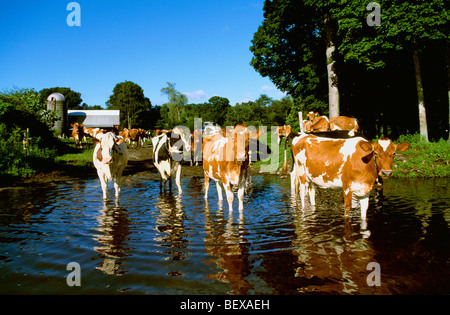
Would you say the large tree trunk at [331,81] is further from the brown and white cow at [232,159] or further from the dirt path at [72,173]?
the brown and white cow at [232,159]

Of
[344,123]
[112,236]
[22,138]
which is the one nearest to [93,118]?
[22,138]

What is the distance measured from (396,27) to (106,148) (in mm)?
15982

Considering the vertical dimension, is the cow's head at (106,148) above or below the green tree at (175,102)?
below

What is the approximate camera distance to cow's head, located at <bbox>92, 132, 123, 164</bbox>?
10547 millimetres

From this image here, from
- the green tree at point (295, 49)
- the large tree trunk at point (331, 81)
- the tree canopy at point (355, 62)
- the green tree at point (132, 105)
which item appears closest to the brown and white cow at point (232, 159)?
the large tree trunk at point (331, 81)

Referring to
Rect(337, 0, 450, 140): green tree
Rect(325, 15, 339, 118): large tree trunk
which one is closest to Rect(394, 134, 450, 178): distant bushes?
Rect(337, 0, 450, 140): green tree

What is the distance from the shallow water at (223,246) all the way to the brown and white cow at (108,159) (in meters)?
1.22

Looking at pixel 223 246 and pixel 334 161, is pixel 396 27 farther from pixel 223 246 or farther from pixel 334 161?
pixel 223 246

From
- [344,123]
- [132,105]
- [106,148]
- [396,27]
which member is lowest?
[106,148]

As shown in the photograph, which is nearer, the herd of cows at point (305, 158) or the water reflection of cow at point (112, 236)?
the water reflection of cow at point (112, 236)

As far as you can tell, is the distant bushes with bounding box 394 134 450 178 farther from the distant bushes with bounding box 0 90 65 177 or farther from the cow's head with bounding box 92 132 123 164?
the distant bushes with bounding box 0 90 65 177

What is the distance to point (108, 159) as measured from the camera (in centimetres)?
1047

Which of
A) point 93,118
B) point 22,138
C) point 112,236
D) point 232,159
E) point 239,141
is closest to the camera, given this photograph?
point 112,236

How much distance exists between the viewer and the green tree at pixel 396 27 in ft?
53.1
